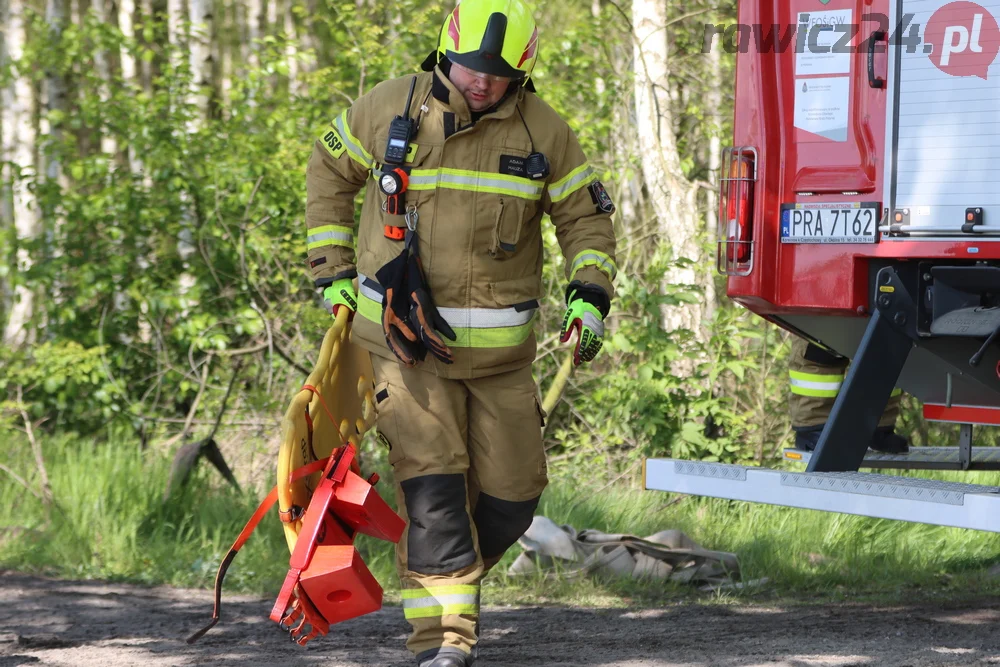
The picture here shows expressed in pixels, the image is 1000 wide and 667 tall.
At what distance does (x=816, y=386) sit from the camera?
17.4ft

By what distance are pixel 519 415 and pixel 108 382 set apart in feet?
16.9

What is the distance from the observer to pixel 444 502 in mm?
3869

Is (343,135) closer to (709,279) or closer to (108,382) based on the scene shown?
(709,279)

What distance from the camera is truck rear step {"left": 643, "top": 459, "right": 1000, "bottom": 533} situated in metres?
3.52

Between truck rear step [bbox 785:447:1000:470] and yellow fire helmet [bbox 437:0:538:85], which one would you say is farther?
truck rear step [bbox 785:447:1000:470]

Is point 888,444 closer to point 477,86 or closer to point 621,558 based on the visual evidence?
point 621,558

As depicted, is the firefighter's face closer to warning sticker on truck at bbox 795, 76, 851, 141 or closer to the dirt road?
warning sticker on truck at bbox 795, 76, 851, 141

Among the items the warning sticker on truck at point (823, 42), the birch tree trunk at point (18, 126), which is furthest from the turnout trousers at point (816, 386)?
the birch tree trunk at point (18, 126)

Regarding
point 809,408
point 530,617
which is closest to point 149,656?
point 530,617

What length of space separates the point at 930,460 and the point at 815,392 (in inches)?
22.0

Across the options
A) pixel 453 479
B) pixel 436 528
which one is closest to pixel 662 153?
pixel 453 479

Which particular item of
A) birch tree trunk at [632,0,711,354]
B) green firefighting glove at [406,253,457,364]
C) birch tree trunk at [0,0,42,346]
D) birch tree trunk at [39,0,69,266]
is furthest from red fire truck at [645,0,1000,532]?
birch tree trunk at [0,0,42,346]

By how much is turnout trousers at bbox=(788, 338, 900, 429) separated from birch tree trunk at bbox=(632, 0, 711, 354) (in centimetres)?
232

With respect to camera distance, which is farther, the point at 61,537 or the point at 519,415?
the point at 61,537
